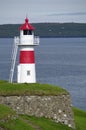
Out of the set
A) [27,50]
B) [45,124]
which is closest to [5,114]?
[45,124]

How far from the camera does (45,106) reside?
31.0m

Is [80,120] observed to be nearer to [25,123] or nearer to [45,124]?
[45,124]

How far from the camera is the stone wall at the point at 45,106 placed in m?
30.5

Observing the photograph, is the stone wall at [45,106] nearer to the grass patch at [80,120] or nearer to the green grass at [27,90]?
the green grass at [27,90]

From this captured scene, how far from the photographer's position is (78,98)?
6344 centimetres

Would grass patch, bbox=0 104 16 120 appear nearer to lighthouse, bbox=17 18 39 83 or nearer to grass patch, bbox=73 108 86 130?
grass patch, bbox=73 108 86 130

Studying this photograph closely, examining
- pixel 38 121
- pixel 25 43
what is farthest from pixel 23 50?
pixel 38 121

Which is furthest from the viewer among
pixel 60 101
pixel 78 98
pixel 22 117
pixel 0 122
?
pixel 78 98

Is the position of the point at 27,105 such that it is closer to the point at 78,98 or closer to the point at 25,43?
the point at 25,43

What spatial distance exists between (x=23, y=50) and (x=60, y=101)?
5063 mm

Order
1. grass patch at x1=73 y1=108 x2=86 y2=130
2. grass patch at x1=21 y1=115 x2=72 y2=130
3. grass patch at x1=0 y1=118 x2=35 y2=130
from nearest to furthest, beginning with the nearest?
grass patch at x1=0 y1=118 x2=35 y2=130 < grass patch at x1=21 y1=115 x2=72 y2=130 < grass patch at x1=73 y1=108 x2=86 y2=130

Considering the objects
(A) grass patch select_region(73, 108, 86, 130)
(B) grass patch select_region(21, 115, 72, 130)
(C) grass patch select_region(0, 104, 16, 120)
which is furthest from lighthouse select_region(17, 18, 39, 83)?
(C) grass patch select_region(0, 104, 16, 120)

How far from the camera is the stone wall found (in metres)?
30.5

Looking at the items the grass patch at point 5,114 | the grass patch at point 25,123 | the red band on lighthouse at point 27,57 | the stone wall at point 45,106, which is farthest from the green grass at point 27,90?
the grass patch at point 5,114
